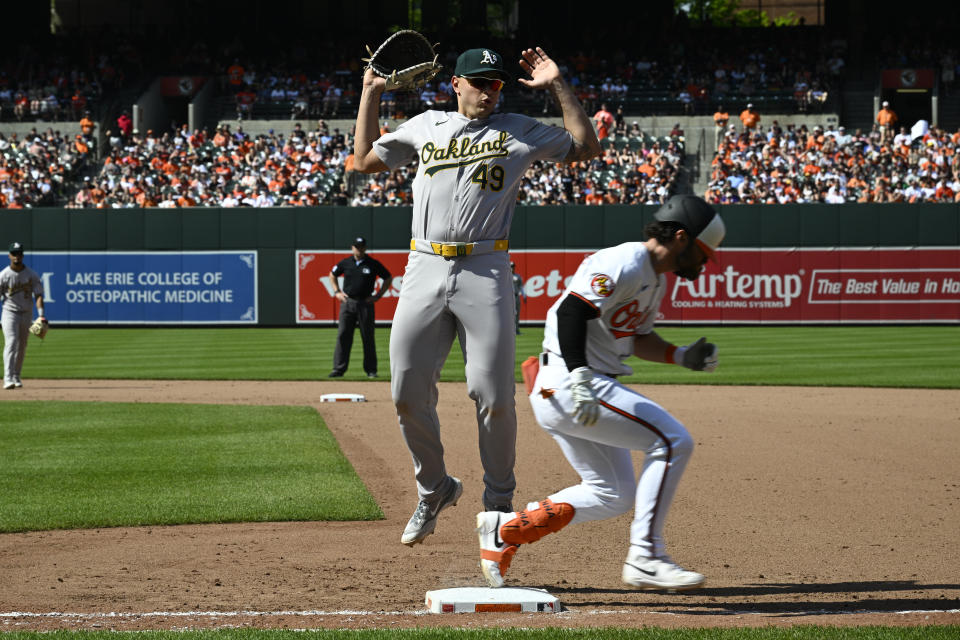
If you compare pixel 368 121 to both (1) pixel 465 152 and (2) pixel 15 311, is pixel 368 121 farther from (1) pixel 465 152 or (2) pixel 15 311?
(2) pixel 15 311

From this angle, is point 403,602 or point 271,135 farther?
point 271,135

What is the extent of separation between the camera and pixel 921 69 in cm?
3741

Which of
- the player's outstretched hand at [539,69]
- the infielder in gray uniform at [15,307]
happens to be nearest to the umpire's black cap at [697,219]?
the player's outstretched hand at [539,69]

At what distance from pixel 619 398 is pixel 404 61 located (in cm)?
231

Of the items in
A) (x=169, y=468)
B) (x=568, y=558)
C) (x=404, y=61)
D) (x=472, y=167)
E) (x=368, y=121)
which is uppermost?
(x=404, y=61)

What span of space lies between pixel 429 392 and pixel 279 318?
2523 cm

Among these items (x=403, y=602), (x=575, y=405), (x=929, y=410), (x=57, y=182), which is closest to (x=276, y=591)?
(x=403, y=602)

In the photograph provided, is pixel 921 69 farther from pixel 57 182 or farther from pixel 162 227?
pixel 57 182

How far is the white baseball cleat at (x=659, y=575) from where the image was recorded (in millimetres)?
4770

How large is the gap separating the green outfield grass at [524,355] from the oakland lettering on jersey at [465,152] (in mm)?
11831

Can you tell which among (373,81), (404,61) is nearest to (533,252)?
(404,61)

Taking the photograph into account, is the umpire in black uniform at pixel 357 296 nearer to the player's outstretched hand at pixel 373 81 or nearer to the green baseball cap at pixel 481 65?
the player's outstretched hand at pixel 373 81

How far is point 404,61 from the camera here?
6047mm

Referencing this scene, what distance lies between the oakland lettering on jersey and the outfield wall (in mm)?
24208
